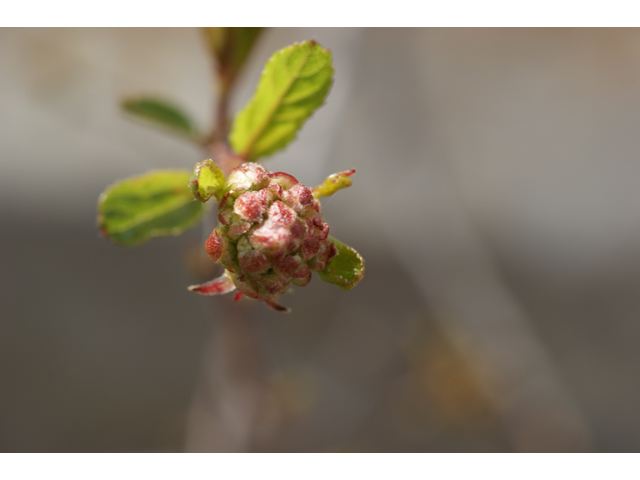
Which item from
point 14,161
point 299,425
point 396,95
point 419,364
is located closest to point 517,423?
point 419,364

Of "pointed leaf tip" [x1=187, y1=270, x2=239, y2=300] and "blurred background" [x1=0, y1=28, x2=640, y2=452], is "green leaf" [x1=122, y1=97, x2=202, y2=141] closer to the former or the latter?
"pointed leaf tip" [x1=187, y1=270, x2=239, y2=300]

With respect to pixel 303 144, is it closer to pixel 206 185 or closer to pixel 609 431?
pixel 206 185

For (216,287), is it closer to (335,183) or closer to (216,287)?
(216,287)

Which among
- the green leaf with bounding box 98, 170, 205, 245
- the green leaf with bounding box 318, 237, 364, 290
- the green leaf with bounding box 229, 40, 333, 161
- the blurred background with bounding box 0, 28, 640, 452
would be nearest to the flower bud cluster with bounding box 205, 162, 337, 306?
the green leaf with bounding box 318, 237, 364, 290

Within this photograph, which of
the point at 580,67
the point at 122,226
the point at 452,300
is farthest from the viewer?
the point at 580,67

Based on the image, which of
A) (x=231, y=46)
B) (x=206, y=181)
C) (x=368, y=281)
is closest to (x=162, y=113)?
(x=231, y=46)

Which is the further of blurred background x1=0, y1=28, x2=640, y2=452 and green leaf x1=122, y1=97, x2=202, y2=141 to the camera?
blurred background x1=0, y1=28, x2=640, y2=452
